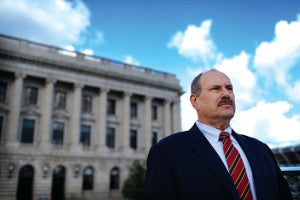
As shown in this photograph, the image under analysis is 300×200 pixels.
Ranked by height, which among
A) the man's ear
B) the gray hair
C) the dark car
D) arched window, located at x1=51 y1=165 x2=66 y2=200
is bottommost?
arched window, located at x1=51 y1=165 x2=66 y2=200

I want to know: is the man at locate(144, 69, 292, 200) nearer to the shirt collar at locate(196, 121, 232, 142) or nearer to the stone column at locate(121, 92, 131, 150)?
the shirt collar at locate(196, 121, 232, 142)

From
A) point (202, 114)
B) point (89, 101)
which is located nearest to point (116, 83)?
point (89, 101)

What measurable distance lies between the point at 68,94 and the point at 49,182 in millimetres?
10189

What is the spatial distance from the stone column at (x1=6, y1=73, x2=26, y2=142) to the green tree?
12992mm

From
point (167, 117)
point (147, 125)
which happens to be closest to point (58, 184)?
point (147, 125)

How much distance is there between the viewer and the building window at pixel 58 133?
33.5 m

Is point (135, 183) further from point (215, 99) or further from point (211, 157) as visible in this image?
point (211, 157)

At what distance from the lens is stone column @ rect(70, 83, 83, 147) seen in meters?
33.9

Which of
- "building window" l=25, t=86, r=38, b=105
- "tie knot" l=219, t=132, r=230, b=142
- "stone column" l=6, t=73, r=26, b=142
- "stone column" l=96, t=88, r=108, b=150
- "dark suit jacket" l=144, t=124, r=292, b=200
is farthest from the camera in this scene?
"stone column" l=96, t=88, r=108, b=150

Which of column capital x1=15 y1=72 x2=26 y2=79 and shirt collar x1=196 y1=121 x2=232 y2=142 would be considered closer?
shirt collar x1=196 y1=121 x2=232 y2=142

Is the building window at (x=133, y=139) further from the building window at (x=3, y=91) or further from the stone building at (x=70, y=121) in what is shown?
the building window at (x=3, y=91)

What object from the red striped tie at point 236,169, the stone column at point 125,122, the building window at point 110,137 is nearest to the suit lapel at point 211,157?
the red striped tie at point 236,169

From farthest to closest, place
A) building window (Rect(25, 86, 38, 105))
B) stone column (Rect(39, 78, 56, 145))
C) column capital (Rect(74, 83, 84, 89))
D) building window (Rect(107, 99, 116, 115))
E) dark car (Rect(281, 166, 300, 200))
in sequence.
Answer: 1. building window (Rect(107, 99, 116, 115))
2. column capital (Rect(74, 83, 84, 89))
3. building window (Rect(25, 86, 38, 105))
4. stone column (Rect(39, 78, 56, 145))
5. dark car (Rect(281, 166, 300, 200))

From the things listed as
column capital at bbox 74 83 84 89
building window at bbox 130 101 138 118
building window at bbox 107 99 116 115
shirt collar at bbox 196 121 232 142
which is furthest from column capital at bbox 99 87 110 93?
shirt collar at bbox 196 121 232 142
